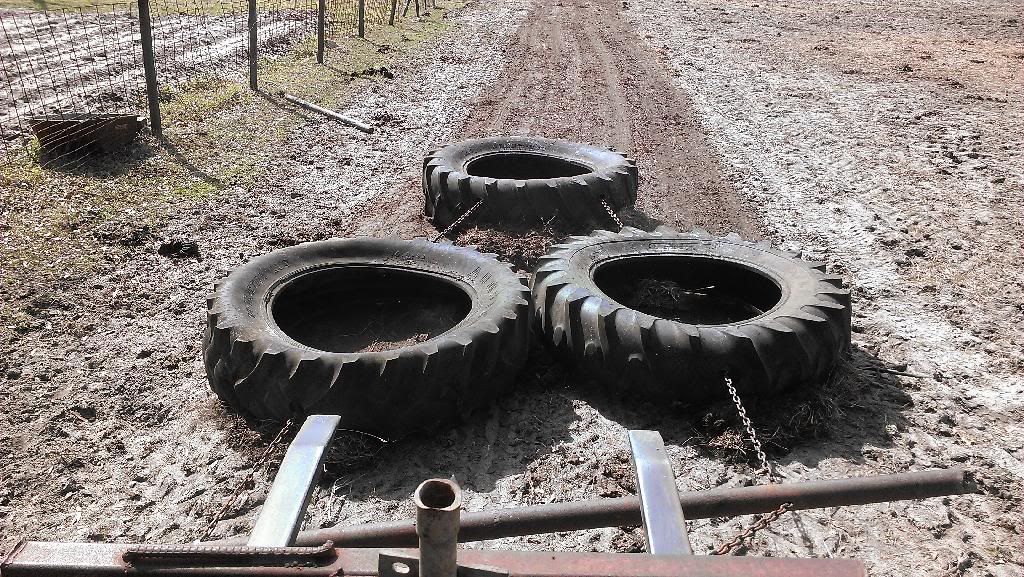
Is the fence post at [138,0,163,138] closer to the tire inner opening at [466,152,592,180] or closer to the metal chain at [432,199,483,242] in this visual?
the tire inner opening at [466,152,592,180]

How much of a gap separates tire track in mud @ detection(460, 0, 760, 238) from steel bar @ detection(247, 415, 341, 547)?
5.19m

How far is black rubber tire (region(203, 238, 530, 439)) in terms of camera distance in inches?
148

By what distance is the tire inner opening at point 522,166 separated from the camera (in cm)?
752

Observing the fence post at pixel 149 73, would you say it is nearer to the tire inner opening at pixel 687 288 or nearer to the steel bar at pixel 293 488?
the tire inner opening at pixel 687 288

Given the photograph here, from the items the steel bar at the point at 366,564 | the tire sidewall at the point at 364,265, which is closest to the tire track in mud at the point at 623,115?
the tire sidewall at the point at 364,265

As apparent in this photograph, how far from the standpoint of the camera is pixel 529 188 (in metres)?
6.46

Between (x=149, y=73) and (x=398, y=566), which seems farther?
(x=149, y=73)

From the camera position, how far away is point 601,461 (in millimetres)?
3803

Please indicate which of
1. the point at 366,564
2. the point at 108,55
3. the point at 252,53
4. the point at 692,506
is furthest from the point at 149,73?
the point at 366,564

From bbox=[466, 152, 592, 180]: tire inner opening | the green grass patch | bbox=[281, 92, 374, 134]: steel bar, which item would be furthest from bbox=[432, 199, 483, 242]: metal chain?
bbox=[281, 92, 374, 134]: steel bar

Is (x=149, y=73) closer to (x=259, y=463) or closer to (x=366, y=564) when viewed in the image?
(x=259, y=463)

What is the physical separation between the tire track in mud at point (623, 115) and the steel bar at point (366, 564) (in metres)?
5.37

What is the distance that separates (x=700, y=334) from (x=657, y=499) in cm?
192

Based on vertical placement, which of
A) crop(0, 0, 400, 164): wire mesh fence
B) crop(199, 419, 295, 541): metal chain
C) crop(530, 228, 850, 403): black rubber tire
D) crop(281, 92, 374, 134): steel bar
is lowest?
crop(0, 0, 400, 164): wire mesh fence
